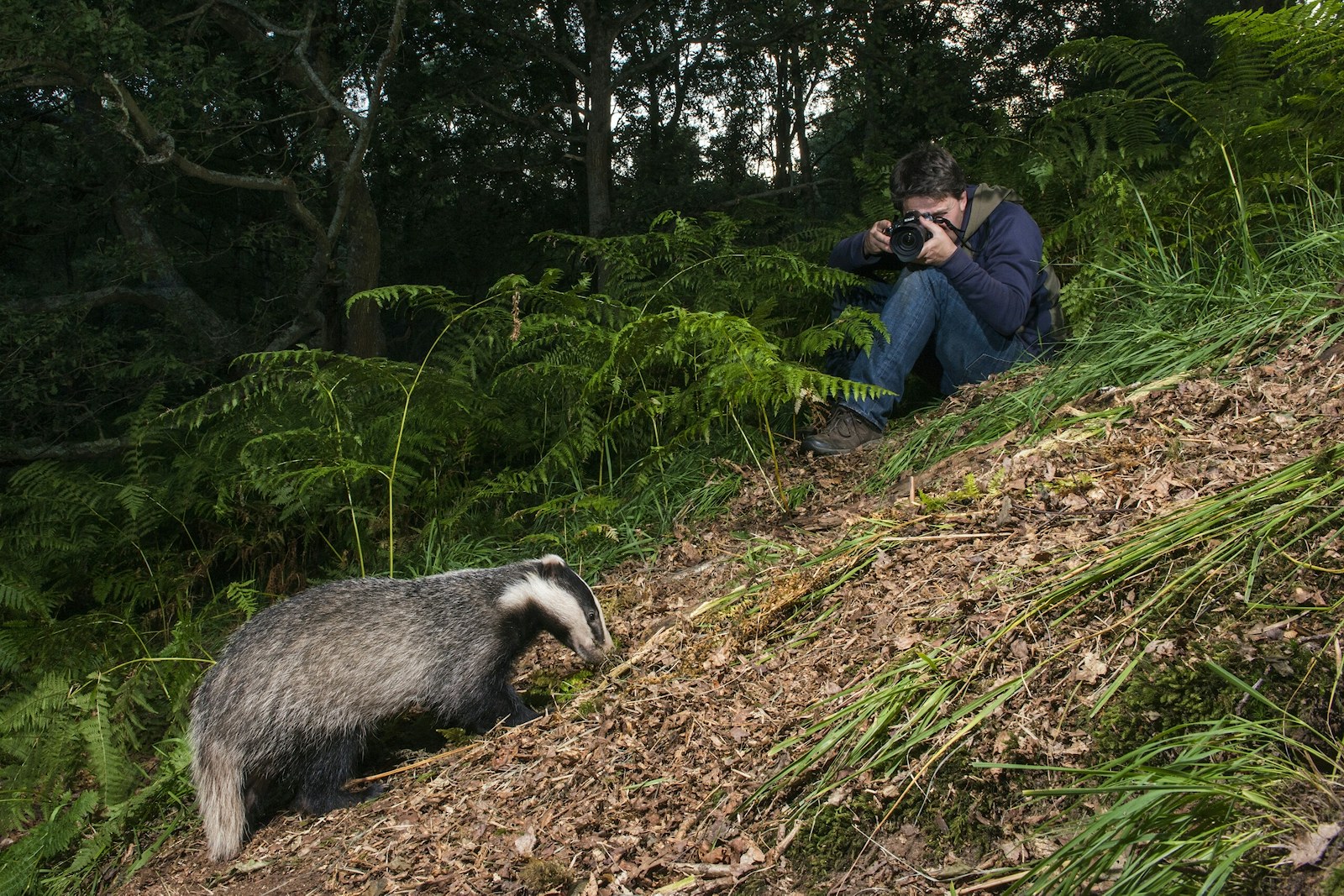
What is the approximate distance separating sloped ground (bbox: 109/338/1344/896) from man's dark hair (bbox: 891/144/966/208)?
5.83 ft

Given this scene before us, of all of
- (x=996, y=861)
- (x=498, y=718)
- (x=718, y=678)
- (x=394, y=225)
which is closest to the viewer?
(x=996, y=861)

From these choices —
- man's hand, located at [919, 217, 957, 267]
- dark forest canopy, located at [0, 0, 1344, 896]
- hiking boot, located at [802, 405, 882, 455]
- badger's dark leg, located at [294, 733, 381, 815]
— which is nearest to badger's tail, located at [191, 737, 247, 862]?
badger's dark leg, located at [294, 733, 381, 815]

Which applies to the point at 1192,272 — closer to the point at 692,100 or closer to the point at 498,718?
the point at 498,718

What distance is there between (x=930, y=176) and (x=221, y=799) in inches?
174

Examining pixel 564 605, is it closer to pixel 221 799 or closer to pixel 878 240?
pixel 221 799

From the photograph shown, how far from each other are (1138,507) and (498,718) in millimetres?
2441

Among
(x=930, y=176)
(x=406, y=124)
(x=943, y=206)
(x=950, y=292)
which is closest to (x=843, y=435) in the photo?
(x=950, y=292)

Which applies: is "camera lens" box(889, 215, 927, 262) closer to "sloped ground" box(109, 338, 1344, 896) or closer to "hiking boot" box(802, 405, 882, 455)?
"hiking boot" box(802, 405, 882, 455)

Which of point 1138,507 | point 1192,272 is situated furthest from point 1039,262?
point 1138,507

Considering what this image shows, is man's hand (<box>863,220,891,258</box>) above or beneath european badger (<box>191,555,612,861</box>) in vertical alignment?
above

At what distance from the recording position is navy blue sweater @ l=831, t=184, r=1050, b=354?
477 cm

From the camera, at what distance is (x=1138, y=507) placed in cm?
283

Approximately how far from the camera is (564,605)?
3795 millimetres

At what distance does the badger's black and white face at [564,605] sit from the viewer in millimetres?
3754
